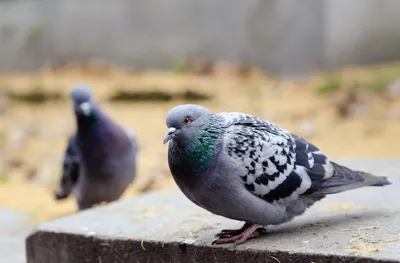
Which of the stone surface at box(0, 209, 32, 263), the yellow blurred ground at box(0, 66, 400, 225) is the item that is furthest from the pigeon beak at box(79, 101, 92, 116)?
the yellow blurred ground at box(0, 66, 400, 225)

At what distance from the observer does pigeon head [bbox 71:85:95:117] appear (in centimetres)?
491

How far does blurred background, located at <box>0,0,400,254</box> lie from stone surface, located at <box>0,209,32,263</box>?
0.18 m

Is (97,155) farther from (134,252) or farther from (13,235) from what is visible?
(134,252)

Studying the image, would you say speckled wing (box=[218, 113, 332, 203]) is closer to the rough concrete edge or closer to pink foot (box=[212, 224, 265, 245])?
pink foot (box=[212, 224, 265, 245])

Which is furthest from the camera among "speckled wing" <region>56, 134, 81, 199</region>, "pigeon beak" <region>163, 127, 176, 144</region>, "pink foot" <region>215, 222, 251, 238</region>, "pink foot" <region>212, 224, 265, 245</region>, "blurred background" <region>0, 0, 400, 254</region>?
"blurred background" <region>0, 0, 400, 254</region>

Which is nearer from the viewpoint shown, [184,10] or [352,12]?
[352,12]

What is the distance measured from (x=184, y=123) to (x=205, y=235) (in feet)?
2.50

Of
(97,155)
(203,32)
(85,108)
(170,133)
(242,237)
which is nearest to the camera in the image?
(170,133)

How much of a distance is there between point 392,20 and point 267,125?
8.46 m

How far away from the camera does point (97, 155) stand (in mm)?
5047

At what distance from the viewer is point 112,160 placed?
5.10 meters

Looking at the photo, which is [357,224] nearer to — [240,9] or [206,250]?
[206,250]

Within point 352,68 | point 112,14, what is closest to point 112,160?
point 352,68

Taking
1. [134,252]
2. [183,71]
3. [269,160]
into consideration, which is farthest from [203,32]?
[269,160]
